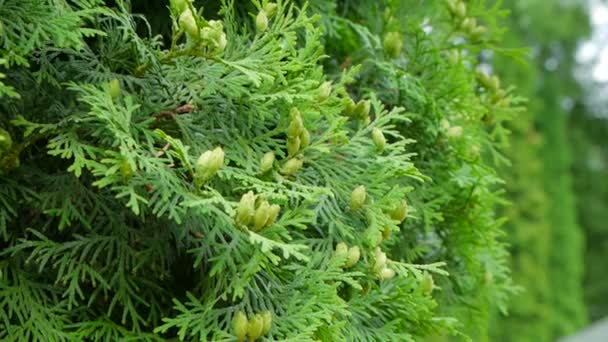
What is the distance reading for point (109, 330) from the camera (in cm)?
145

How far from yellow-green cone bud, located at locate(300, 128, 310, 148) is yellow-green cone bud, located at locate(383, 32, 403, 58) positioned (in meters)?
0.50

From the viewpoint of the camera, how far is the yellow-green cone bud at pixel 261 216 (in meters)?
1.29

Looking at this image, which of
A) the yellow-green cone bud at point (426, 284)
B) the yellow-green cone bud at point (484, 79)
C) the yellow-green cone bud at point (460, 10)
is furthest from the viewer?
the yellow-green cone bud at point (484, 79)

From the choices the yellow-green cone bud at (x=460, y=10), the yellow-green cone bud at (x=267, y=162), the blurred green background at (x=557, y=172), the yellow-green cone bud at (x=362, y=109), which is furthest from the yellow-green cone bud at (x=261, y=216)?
the blurred green background at (x=557, y=172)

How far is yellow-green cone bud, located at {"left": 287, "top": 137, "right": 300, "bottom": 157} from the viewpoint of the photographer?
144 centimetres

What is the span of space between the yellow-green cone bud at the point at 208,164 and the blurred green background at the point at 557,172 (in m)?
6.45

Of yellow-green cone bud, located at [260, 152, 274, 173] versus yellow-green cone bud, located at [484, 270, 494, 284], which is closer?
yellow-green cone bud, located at [260, 152, 274, 173]

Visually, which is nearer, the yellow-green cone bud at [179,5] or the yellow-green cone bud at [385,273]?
the yellow-green cone bud at [179,5]

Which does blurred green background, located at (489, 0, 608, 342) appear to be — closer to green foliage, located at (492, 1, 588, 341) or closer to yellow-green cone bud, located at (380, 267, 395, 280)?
green foliage, located at (492, 1, 588, 341)

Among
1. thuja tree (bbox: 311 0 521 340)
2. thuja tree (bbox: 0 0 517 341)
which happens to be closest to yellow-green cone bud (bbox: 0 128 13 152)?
thuja tree (bbox: 0 0 517 341)

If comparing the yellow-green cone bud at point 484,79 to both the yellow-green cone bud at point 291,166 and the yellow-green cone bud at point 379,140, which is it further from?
the yellow-green cone bud at point 291,166

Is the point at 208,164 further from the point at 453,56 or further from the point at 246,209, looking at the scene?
the point at 453,56

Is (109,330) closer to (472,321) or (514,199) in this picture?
(472,321)

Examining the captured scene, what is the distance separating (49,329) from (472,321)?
1171mm
